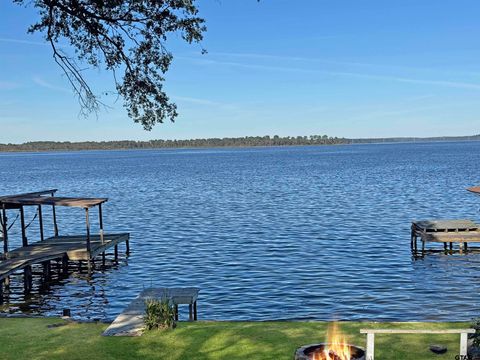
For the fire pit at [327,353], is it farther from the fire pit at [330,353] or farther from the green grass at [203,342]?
the green grass at [203,342]

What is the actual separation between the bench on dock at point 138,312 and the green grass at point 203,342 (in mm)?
363

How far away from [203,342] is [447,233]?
982 inches

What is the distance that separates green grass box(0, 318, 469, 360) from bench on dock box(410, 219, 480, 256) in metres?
19.9

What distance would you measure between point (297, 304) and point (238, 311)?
8.75 ft

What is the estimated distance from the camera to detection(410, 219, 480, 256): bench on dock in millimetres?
34969

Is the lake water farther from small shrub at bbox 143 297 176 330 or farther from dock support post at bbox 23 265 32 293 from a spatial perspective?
small shrub at bbox 143 297 176 330

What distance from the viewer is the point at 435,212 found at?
53.8m

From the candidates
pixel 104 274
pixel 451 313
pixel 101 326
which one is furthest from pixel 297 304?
pixel 104 274

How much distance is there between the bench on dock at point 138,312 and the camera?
1569 centimetres

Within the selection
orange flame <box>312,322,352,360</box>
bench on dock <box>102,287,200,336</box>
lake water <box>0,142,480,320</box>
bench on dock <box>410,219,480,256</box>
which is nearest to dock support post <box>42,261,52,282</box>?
lake water <box>0,142,480,320</box>

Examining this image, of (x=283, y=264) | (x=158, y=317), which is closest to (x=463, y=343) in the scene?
(x=158, y=317)

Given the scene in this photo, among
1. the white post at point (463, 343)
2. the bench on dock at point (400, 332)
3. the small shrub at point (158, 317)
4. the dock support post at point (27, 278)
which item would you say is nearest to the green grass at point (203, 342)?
the small shrub at point (158, 317)

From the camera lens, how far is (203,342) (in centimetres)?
1464

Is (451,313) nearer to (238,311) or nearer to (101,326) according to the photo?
(238,311)
